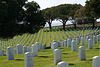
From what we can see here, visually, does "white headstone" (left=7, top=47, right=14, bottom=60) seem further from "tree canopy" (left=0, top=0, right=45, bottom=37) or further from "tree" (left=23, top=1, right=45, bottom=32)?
"tree" (left=23, top=1, right=45, bottom=32)

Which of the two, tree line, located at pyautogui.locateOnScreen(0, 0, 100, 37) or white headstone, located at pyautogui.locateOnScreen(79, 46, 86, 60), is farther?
tree line, located at pyautogui.locateOnScreen(0, 0, 100, 37)

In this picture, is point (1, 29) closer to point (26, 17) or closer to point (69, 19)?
point (26, 17)

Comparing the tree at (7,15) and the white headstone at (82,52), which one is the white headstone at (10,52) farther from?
the tree at (7,15)

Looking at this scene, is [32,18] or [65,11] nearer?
[32,18]

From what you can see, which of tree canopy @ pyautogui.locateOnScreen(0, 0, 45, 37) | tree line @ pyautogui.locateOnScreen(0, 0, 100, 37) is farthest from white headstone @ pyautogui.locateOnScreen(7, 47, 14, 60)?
tree canopy @ pyautogui.locateOnScreen(0, 0, 45, 37)

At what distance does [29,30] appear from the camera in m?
20.0

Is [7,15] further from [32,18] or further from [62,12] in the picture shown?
[62,12]

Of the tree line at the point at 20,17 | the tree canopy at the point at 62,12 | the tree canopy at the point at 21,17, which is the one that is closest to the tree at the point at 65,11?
the tree canopy at the point at 62,12

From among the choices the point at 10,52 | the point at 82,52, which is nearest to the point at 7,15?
the point at 10,52

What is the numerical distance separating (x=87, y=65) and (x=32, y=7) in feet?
52.4

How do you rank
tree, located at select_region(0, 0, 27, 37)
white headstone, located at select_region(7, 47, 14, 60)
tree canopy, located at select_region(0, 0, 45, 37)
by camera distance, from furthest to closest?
tree canopy, located at select_region(0, 0, 45, 37), tree, located at select_region(0, 0, 27, 37), white headstone, located at select_region(7, 47, 14, 60)

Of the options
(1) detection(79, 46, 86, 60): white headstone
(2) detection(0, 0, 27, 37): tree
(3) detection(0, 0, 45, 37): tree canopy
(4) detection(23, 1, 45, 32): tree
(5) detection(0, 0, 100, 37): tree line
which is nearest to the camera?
(1) detection(79, 46, 86, 60): white headstone

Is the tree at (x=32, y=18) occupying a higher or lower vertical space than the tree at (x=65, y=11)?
lower

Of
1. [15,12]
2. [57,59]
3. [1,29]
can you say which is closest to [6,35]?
[1,29]
